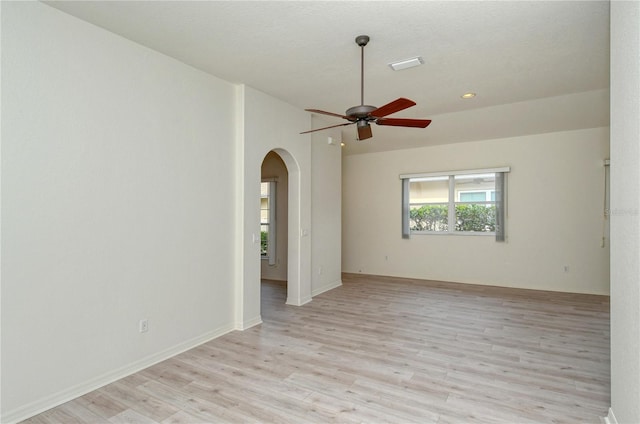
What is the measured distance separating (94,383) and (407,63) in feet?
12.6

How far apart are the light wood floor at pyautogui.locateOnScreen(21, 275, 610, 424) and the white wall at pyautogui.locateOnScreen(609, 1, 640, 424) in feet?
1.97

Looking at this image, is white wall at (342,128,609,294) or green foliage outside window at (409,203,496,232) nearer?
white wall at (342,128,609,294)

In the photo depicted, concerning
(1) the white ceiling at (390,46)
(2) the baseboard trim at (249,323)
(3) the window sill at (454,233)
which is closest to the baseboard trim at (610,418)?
(1) the white ceiling at (390,46)

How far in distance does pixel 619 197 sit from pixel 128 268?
3453 millimetres

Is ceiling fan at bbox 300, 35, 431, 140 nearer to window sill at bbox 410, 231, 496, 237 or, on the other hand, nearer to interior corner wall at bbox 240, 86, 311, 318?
interior corner wall at bbox 240, 86, 311, 318

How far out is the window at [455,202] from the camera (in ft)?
21.5

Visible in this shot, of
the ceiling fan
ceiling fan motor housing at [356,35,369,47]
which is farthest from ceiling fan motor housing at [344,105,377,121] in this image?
ceiling fan motor housing at [356,35,369,47]

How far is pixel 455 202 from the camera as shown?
23.0 feet

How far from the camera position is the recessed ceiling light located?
337 cm

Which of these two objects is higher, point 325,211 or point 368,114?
point 368,114

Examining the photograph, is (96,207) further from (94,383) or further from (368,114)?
(368,114)

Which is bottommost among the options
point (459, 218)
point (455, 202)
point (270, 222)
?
point (270, 222)

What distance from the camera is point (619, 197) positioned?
1.96 meters

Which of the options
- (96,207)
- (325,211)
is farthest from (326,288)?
(96,207)
